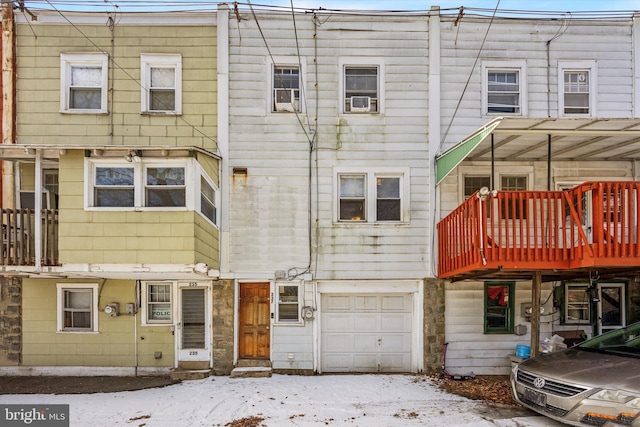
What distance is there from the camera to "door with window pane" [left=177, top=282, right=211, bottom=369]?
370 inches

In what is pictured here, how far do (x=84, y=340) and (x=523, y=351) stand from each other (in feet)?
31.7

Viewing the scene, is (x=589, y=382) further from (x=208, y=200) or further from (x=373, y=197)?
(x=208, y=200)

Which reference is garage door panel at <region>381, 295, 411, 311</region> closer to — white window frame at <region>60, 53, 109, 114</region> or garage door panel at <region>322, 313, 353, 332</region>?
garage door panel at <region>322, 313, 353, 332</region>

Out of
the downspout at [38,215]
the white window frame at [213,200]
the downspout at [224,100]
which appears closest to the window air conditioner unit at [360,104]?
the downspout at [224,100]

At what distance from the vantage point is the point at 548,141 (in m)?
7.74

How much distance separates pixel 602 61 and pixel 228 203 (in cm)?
923

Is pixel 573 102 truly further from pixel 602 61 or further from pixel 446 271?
pixel 446 271

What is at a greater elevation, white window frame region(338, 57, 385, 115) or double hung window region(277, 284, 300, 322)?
white window frame region(338, 57, 385, 115)

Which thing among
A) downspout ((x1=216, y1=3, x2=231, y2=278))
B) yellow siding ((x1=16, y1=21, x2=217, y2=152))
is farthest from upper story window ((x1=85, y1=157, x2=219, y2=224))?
yellow siding ((x1=16, y1=21, x2=217, y2=152))

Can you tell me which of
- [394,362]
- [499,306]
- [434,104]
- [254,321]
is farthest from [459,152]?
[254,321]

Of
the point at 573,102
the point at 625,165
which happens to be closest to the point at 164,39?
the point at 573,102

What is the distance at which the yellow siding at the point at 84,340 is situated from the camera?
9.34 m

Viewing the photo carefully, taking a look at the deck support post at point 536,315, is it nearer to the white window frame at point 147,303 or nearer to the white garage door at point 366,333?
the white garage door at point 366,333

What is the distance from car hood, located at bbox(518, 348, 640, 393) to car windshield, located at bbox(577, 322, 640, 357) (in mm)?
235
